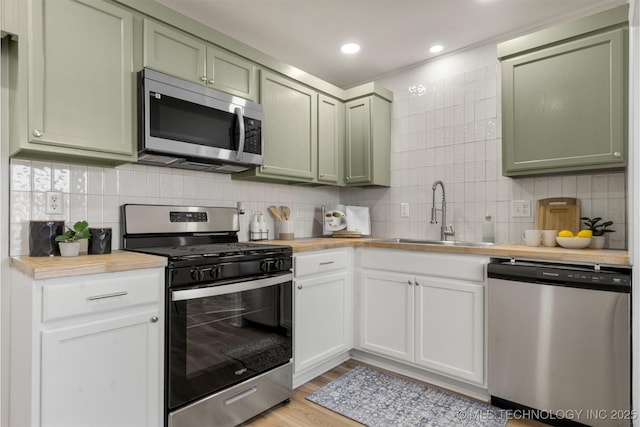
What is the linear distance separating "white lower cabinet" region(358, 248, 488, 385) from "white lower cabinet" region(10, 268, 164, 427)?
1498 mm

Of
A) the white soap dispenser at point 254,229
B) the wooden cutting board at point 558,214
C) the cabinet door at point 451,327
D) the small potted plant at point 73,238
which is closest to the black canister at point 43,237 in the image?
the small potted plant at point 73,238

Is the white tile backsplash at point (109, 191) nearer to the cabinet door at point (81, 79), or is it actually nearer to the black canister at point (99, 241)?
the black canister at point (99, 241)

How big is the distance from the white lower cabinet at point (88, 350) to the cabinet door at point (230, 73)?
1256 mm

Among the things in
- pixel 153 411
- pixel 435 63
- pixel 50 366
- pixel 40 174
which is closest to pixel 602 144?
pixel 435 63

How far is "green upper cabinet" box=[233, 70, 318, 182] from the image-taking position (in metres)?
2.52

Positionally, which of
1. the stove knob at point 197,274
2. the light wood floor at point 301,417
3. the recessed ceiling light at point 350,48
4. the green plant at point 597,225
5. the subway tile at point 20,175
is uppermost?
the recessed ceiling light at point 350,48

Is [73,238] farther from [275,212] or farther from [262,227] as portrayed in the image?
[275,212]

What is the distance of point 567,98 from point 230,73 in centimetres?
207

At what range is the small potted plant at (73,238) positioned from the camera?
5.50 ft

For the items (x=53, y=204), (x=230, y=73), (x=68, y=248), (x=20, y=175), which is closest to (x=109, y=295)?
(x=68, y=248)

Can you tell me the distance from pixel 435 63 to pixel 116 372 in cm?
307

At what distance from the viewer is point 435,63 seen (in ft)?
9.85

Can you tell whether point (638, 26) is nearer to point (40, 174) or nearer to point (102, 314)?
point (102, 314)

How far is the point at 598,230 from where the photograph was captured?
7.10ft
